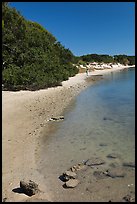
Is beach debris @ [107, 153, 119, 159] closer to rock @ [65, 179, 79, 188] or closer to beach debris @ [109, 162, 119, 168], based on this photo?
beach debris @ [109, 162, 119, 168]

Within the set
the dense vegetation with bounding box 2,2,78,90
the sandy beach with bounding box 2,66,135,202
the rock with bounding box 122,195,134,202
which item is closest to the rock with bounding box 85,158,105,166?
the sandy beach with bounding box 2,66,135,202

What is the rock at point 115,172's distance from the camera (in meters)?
6.48

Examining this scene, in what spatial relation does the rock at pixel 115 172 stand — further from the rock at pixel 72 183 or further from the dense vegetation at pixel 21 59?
the dense vegetation at pixel 21 59

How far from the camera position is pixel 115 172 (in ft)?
21.8

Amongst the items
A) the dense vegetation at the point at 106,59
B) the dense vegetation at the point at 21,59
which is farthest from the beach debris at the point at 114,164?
the dense vegetation at the point at 106,59

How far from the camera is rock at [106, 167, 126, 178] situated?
6.48 metres

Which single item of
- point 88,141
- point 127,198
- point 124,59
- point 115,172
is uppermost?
point 124,59


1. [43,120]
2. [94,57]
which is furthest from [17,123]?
[94,57]

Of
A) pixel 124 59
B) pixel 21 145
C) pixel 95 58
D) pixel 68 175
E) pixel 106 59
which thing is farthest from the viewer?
pixel 124 59

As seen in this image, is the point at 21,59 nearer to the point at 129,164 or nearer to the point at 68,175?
the point at 129,164

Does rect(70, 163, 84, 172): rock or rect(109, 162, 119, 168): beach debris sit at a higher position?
rect(109, 162, 119, 168): beach debris

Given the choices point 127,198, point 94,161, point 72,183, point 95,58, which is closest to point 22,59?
point 94,161

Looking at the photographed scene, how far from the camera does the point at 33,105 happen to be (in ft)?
55.5

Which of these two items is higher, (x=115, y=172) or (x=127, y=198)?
(x=115, y=172)
